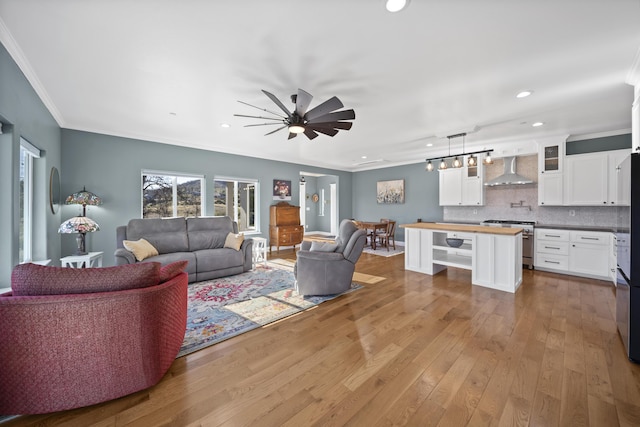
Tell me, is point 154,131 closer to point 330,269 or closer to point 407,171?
point 330,269

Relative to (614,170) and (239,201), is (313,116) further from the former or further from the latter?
(614,170)

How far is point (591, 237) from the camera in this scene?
4.40 m

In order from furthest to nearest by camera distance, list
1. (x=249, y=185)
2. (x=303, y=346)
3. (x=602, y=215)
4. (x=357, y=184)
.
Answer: (x=357, y=184) → (x=249, y=185) → (x=602, y=215) → (x=303, y=346)

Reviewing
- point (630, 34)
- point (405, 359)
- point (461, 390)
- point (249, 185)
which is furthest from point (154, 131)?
point (630, 34)

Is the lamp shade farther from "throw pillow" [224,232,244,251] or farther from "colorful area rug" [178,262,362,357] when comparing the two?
"throw pillow" [224,232,244,251]

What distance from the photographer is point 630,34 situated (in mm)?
2100

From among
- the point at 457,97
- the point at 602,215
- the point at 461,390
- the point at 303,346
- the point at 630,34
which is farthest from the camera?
the point at 602,215

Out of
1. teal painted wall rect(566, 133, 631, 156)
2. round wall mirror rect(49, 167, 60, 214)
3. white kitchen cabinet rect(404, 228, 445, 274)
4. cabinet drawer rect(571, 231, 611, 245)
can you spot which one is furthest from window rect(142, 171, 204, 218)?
teal painted wall rect(566, 133, 631, 156)

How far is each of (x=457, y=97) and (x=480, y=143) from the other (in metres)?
→ 2.97

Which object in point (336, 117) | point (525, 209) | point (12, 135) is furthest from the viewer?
point (525, 209)

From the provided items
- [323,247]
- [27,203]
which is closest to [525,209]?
[323,247]

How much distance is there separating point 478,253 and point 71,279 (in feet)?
15.7

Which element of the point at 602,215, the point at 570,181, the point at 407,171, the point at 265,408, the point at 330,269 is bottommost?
the point at 265,408

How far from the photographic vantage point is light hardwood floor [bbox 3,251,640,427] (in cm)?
156
